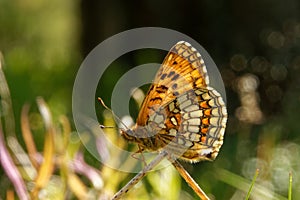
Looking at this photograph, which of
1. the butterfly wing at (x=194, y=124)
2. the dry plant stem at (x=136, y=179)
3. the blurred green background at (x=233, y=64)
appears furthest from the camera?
the blurred green background at (x=233, y=64)

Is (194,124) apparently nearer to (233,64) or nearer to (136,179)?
(136,179)

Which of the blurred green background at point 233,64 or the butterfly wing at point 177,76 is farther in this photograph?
the blurred green background at point 233,64

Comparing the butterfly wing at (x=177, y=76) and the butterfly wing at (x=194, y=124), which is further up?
the butterfly wing at (x=177, y=76)

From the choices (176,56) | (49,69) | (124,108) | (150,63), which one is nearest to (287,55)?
(150,63)

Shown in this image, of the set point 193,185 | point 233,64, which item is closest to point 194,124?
point 193,185

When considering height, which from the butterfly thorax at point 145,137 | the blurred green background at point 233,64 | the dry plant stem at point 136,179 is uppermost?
the dry plant stem at point 136,179

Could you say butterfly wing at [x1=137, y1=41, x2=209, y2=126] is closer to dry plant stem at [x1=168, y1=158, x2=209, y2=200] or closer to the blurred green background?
dry plant stem at [x1=168, y1=158, x2=209, y2=200]

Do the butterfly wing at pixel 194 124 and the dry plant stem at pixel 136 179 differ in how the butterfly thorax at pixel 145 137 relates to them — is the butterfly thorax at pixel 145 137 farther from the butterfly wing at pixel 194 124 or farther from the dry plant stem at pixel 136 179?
the dry plant stem at pixel 136 179

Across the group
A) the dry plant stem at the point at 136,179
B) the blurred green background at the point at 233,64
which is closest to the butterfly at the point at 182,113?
the dry plant stem at the point at 136,179

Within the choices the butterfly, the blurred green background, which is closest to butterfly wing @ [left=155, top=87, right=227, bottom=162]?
the butterfly
